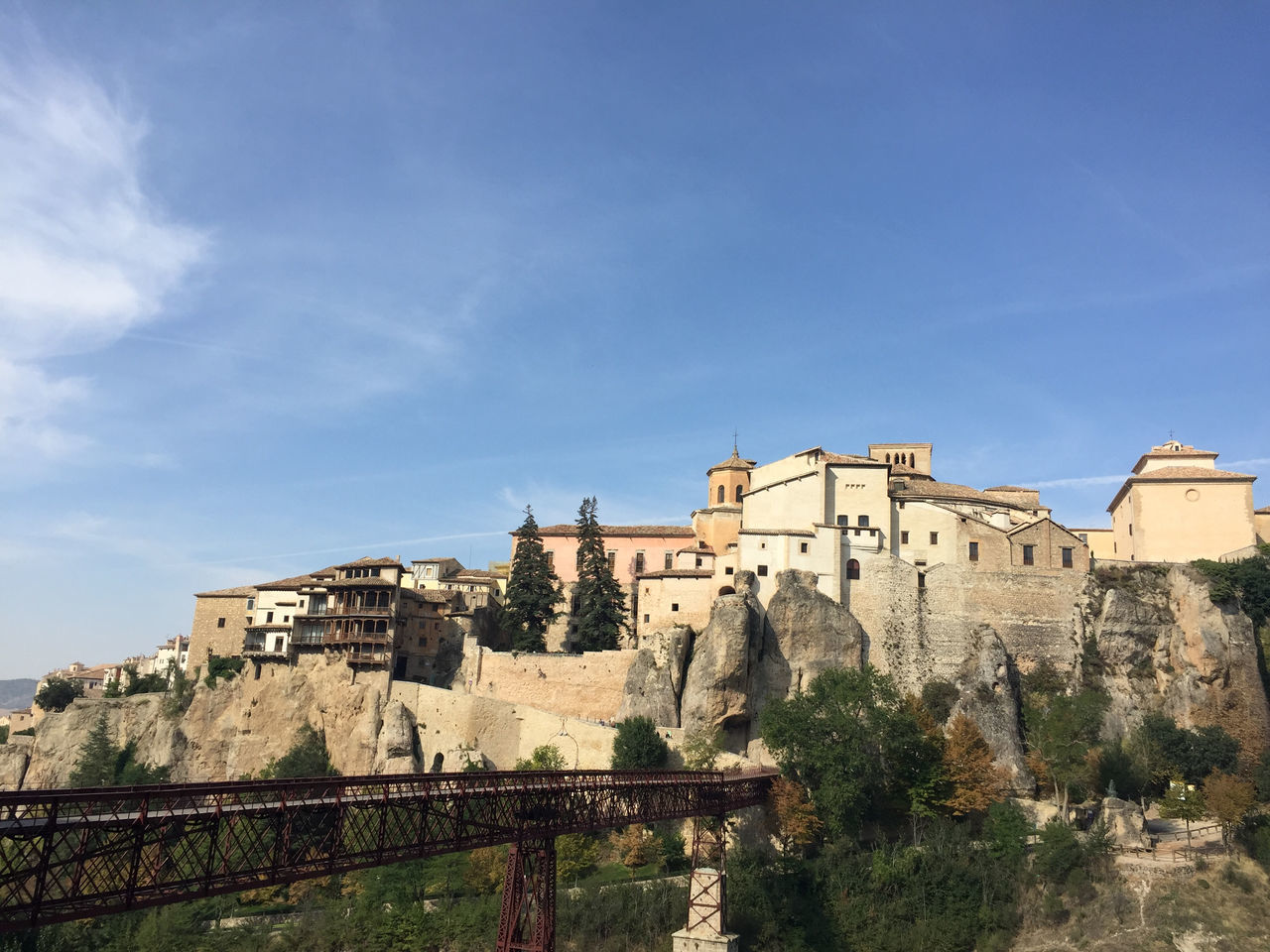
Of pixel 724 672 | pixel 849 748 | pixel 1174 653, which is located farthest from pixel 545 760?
pixel 1174 653

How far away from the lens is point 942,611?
192ft

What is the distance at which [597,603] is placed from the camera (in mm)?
59719

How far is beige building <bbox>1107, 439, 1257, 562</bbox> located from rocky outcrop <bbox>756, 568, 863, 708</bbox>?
808 inches

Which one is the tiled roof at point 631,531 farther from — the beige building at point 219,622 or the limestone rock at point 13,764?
the limestone rock at point 13,764

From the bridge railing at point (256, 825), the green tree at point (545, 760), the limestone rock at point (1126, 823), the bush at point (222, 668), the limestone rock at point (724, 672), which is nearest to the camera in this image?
the bridge railing at point (256, 825)

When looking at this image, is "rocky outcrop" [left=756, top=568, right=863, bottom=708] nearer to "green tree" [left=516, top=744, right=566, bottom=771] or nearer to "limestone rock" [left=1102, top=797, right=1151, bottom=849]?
"green tree" [left=516, top=744, right=566, bottom=771]

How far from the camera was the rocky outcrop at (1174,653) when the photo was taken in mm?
53500

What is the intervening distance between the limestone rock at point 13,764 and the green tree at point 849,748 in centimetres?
4716

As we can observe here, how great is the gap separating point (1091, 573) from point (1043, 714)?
9792 mm

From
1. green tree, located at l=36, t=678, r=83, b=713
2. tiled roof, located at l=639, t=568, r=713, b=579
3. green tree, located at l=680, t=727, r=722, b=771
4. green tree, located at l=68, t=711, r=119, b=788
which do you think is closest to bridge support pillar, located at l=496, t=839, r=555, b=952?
green tree, located at l=680, t=727, r=722, b=771

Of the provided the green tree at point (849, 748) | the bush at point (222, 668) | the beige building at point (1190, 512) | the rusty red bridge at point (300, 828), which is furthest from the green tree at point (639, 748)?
the beige building at point (1190, 512)

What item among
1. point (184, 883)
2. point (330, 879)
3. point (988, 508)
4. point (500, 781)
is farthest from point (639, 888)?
point (988, 508)

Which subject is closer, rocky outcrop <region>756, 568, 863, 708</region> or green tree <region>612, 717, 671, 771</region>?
green tree <region>612, 717, 671, 771</region>

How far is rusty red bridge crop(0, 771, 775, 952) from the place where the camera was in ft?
54.3
